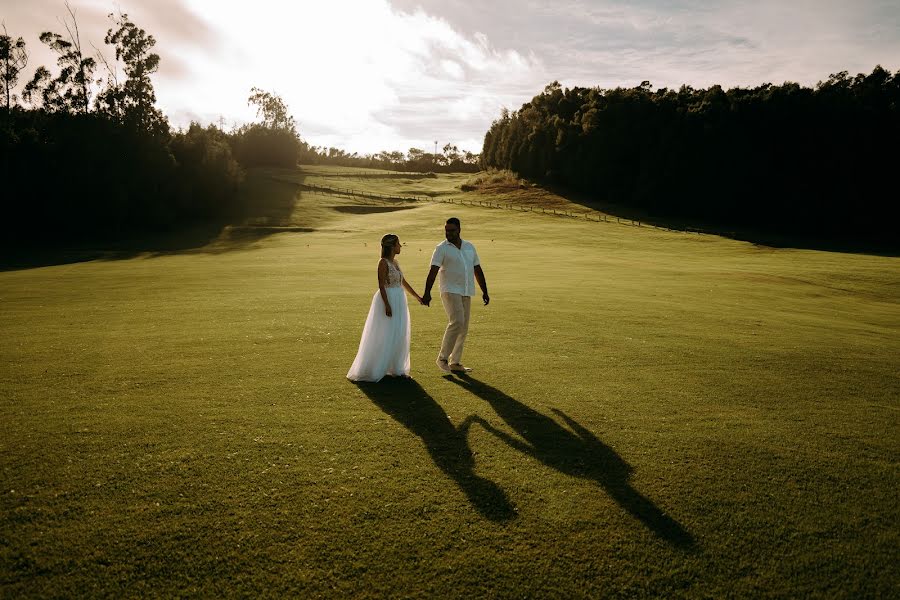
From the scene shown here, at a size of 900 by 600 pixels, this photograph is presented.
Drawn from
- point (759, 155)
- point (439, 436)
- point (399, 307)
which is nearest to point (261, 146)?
point (759, 155)

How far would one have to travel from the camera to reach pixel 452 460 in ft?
25.6

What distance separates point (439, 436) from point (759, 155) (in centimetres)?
8114

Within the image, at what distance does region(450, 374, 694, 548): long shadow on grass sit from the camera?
6.49m

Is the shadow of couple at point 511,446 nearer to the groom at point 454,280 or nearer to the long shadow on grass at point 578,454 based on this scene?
the long shadow on grass at point 578,454

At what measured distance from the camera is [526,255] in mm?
41719

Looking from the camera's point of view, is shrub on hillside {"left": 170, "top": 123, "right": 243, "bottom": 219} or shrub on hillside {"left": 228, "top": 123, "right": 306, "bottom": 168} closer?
shrub on hillside {"left": 170, "top": 123, "right": 243, "bottom": 219}

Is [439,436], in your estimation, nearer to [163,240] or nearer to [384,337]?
[384,337]

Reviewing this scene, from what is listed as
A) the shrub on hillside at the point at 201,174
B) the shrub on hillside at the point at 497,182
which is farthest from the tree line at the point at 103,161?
the shrub on hillside at the point at 497,182

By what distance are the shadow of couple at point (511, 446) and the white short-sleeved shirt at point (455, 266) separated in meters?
2.21

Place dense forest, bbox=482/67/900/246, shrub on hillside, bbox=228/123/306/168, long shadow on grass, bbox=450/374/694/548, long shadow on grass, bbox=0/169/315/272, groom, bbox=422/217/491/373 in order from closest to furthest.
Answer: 1. long shadow on grass, bbox=450/374/694/548
2. groom, bbox=422/217/491/373
3. long shadow on grass, bbox=0/169/315/272
4. dense forest, bbox=482/67/900/246
5. shrub on hillside, bbox=228/123/306/168

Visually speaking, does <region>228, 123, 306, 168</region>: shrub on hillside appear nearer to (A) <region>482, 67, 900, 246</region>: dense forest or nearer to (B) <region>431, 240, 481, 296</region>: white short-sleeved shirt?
(A) <region>482, 67, 900, 246</region>: dense forest

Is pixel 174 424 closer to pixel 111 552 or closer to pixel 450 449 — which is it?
pixel 111 552

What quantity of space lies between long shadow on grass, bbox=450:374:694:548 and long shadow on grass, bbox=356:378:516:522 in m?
0.65

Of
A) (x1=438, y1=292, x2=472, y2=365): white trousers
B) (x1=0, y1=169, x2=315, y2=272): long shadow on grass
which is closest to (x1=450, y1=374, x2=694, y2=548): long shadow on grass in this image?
(x1=438, y1=292, x2=472, y2=365): white trousers
